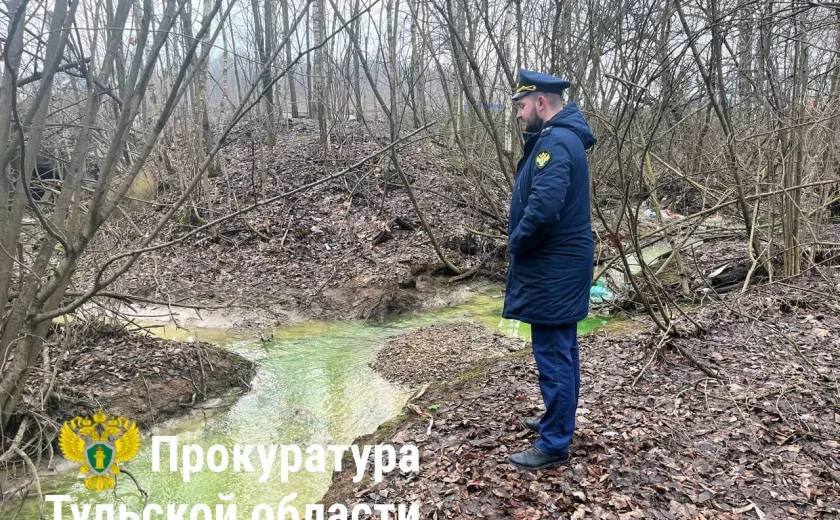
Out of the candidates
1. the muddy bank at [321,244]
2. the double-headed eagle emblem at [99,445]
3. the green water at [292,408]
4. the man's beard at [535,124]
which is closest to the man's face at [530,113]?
the man's beard at [535,124]

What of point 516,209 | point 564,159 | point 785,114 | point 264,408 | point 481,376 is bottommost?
point 264,408

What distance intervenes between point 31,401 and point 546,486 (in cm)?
390

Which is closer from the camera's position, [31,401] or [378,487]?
[378,487]

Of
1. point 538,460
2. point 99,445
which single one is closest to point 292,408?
point 99,445

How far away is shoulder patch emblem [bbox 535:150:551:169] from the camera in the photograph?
3098 mm

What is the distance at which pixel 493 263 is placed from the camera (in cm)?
1075

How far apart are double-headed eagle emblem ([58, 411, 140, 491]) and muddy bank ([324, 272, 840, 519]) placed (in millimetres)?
1916

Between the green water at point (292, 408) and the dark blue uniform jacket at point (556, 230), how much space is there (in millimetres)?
2229

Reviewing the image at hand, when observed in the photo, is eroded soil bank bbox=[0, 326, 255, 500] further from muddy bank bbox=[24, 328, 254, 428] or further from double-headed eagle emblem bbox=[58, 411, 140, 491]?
double-headed eagle emblem bbox=[58, 411, 140, 491]

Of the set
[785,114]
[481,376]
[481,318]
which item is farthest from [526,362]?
[785,114]

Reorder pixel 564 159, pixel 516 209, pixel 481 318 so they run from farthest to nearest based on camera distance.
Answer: pixel 481 318, pixel 516 209, pixel 564 159

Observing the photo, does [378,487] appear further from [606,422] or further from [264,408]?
[264,408]

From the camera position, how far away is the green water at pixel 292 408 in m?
4.38

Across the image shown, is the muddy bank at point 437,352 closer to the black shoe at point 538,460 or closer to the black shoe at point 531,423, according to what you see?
the black shoe at point 531,423
